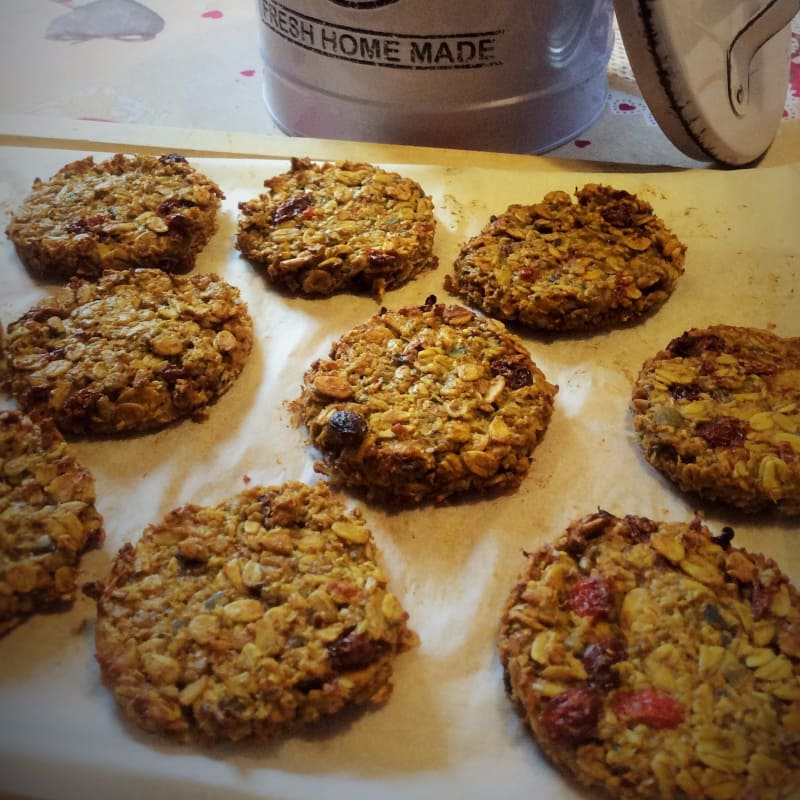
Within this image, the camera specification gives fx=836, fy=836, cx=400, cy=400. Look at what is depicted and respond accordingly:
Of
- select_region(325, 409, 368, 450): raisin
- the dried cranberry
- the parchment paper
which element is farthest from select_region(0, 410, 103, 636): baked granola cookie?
the dried cranberry

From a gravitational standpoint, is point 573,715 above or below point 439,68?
below

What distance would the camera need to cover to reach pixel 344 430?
125 cm

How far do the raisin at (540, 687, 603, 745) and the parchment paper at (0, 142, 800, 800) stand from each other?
0.06 meters

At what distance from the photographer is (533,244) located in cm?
158

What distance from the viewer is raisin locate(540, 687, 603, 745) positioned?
0.92m

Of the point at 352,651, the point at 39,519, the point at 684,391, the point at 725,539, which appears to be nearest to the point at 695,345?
the point at 684,391

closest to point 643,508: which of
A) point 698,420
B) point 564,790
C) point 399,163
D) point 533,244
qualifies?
point 698,420

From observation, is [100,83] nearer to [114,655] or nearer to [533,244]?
[533,244]

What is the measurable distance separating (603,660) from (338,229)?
973mm

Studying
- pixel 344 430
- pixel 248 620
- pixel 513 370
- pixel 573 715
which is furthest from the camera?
pixel 513 370

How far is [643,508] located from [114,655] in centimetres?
77

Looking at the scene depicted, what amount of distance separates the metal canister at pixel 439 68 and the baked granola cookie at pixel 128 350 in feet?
1.91

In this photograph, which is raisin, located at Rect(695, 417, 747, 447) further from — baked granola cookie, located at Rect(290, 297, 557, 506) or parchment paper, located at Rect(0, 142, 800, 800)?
baked granola cookie, located at Rect(290, 297, 557, 506)

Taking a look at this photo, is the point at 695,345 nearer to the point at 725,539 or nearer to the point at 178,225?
the point at 725,539
